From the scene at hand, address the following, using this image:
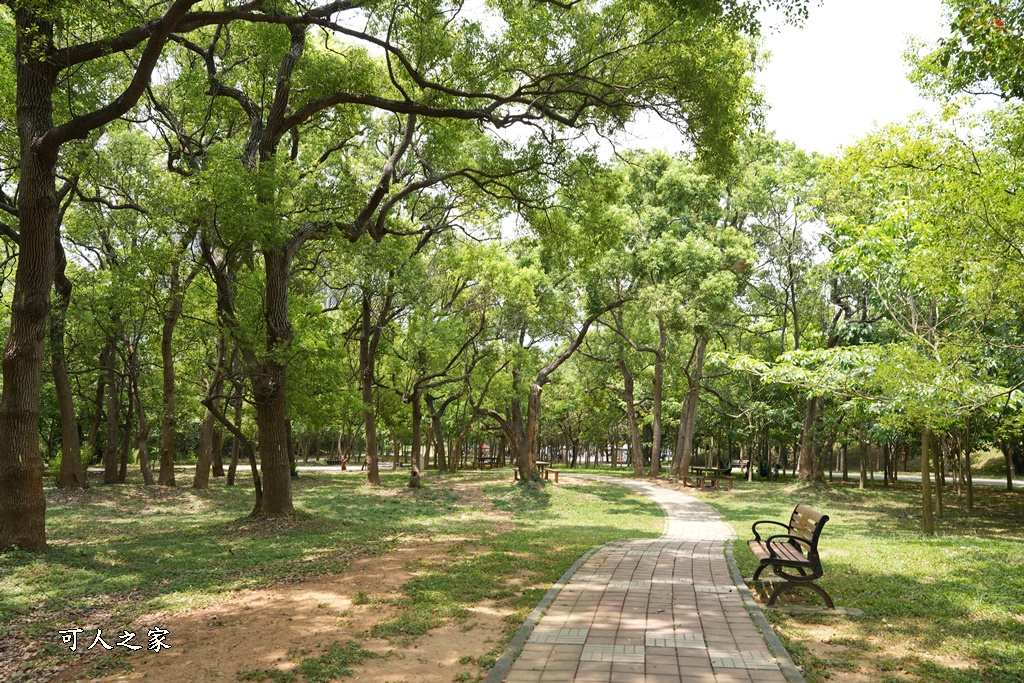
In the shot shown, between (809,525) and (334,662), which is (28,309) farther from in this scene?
(809,525)

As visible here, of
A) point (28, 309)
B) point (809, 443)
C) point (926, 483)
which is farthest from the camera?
point (809, 443)

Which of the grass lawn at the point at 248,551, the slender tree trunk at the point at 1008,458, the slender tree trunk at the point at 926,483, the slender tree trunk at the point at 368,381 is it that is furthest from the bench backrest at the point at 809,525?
the slender tree trunk at the point at 1008,458

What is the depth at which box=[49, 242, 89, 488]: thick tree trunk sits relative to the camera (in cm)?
1590

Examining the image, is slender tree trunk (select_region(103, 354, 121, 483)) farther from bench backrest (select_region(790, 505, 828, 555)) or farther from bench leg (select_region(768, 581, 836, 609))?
bench leg (select_region(768, 581, 836, 609))

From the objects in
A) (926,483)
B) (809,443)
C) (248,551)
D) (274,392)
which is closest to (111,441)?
(274,392)

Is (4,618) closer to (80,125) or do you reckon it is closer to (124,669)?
(124,669)

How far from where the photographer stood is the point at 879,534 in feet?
47.0

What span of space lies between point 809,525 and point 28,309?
10407 mm

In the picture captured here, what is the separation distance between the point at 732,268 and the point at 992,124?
13.4 m

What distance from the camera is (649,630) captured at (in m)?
5.77

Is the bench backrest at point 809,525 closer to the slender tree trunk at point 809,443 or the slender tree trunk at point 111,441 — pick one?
the slender tree trunk at point 809,443

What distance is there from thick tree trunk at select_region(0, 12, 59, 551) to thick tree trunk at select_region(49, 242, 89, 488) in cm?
710

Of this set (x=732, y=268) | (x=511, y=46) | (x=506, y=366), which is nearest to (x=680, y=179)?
(x=732, y=268)

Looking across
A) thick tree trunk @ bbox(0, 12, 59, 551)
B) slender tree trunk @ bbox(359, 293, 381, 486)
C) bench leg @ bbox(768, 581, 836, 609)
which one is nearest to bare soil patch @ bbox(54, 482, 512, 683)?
bench leg @ bbox(768, 581, 836, 609)
